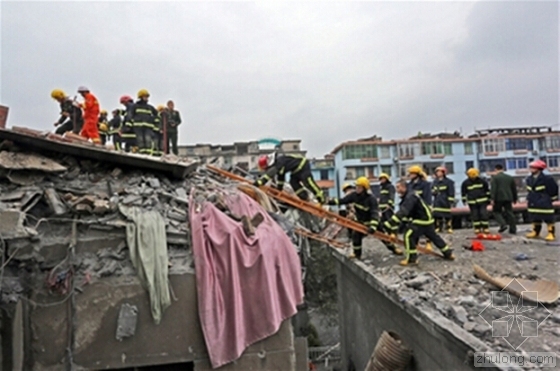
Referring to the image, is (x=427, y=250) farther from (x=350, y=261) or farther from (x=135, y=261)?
(x=135, y=261)

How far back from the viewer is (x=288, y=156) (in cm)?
766

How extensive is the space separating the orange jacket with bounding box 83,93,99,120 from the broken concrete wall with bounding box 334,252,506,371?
271 inches

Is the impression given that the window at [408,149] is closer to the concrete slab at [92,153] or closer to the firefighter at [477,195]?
the firefighter at [477,195]

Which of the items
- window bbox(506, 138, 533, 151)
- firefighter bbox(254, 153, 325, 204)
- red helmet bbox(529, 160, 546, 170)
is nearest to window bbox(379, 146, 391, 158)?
window bbox(506, 138, 533, 151)

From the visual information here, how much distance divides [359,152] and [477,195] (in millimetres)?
26444

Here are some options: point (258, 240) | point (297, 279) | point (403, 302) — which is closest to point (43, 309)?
point (258, 240)

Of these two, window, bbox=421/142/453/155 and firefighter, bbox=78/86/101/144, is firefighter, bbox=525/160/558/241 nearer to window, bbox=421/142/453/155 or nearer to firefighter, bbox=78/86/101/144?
firefighter, bbox=78/86/101/144

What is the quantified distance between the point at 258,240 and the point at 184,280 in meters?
0.96

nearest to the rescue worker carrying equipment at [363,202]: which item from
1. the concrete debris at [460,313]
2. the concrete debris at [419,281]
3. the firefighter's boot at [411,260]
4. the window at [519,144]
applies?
the firefighter's boot at [411,260]

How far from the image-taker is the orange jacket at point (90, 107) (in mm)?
9031

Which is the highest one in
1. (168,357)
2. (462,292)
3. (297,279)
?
(297,279)

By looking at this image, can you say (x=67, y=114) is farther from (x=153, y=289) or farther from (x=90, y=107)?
(x=153, y=289)

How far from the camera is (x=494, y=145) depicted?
113ft

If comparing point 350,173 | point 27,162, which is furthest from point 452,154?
point 27,162
